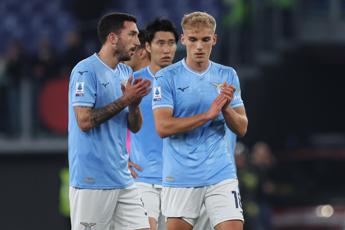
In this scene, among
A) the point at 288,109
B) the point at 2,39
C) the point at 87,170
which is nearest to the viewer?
the point at 87,170

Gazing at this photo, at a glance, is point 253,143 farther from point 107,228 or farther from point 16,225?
point 107,228

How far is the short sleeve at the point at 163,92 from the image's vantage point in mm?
8953

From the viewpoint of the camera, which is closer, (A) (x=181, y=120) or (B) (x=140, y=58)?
(A) (x=181, y=120)

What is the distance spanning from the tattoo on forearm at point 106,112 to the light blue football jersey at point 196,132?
19.1 inches

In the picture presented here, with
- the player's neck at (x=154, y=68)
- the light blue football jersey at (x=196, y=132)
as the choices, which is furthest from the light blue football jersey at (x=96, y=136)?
the player's neck at (x=154, y=68)

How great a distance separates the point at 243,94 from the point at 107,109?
44.2ft

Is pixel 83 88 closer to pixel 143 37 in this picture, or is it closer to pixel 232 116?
pixel 232 116

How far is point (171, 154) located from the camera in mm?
9055

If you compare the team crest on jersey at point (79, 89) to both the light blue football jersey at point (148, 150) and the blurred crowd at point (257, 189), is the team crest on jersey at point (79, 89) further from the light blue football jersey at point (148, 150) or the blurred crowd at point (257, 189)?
the blurred crowd at point (257, 189)

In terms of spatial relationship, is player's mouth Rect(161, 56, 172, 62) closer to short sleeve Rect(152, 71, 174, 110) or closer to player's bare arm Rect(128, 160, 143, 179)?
player's bare arm Rect(128, 160, 143, 179)

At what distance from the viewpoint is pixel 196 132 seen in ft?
29.3

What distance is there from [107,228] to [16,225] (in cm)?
1175

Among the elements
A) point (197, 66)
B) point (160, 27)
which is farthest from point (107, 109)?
point (160, 27)

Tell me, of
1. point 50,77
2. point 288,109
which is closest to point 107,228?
point 50,77
